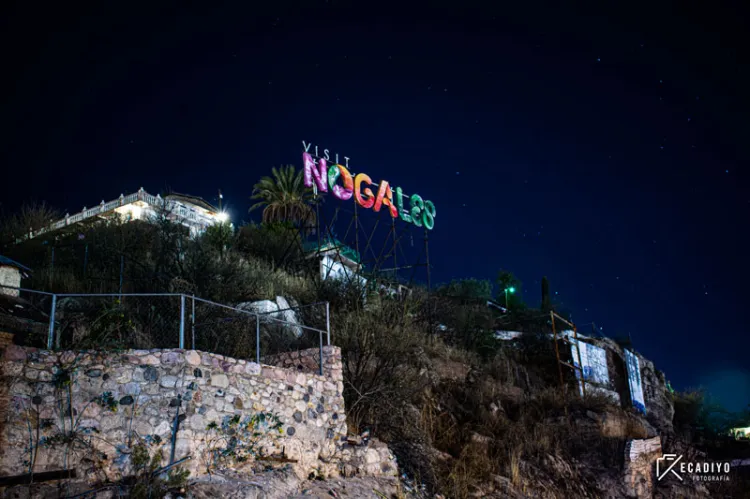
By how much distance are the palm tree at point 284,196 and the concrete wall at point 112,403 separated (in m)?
32.0

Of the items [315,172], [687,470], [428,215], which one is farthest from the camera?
[428,215]

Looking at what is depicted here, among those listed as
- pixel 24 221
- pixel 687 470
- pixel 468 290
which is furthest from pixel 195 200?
pixel 687 470

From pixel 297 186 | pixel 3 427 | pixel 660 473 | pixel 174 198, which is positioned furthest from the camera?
pixel 297 186

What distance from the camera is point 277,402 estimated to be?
1263cm

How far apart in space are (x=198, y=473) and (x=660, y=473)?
18.6m

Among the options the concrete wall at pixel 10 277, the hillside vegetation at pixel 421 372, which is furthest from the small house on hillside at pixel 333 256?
the concrete wall at pixel 10 277

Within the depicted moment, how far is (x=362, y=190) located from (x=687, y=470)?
18.2 m

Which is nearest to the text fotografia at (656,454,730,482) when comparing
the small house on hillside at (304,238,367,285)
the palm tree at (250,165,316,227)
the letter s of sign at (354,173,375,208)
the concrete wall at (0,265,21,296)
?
the letter s of sign at (354,173,375,208)

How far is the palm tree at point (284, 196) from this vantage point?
143ft

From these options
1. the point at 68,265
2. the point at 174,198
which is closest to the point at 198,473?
the point at 68,265

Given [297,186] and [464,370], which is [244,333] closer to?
[464,370]

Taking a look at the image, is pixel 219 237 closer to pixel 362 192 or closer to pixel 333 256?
pixel 362 192

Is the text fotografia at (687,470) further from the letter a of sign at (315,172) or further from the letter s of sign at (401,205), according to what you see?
the letter a of sign at (315,172)

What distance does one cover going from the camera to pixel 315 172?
1063 inches
